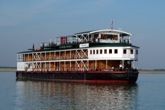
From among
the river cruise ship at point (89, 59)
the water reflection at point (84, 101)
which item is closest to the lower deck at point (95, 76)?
the river cruise ship at point (89, 59)

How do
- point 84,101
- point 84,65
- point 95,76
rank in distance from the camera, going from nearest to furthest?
point 84,101, point 95,76, point 84,65

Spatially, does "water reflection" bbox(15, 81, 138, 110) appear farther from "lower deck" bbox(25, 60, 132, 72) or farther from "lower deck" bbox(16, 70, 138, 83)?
"lower deck" bbox(25, 60, 132, 72)

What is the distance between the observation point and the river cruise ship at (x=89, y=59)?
192ft

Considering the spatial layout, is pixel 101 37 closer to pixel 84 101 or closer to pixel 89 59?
pixel 89 59

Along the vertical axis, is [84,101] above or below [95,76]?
below

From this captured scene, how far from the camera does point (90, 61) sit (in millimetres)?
63125

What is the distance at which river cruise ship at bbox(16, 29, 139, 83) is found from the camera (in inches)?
2303

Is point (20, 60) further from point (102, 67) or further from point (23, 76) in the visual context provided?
point (102, 67)

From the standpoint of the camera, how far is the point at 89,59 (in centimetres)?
6231

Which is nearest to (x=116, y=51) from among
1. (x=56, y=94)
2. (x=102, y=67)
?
(x=102, y=67)

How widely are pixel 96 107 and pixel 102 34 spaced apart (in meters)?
29.4

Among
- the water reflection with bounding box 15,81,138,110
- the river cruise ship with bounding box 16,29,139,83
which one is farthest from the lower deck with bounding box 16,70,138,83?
the water reflection with bounding box 15,81,138,110

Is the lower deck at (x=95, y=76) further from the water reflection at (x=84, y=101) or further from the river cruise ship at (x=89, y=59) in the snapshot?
the water reflection at (x=84, y=101)

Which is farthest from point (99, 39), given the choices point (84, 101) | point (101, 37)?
point (84, 101)
